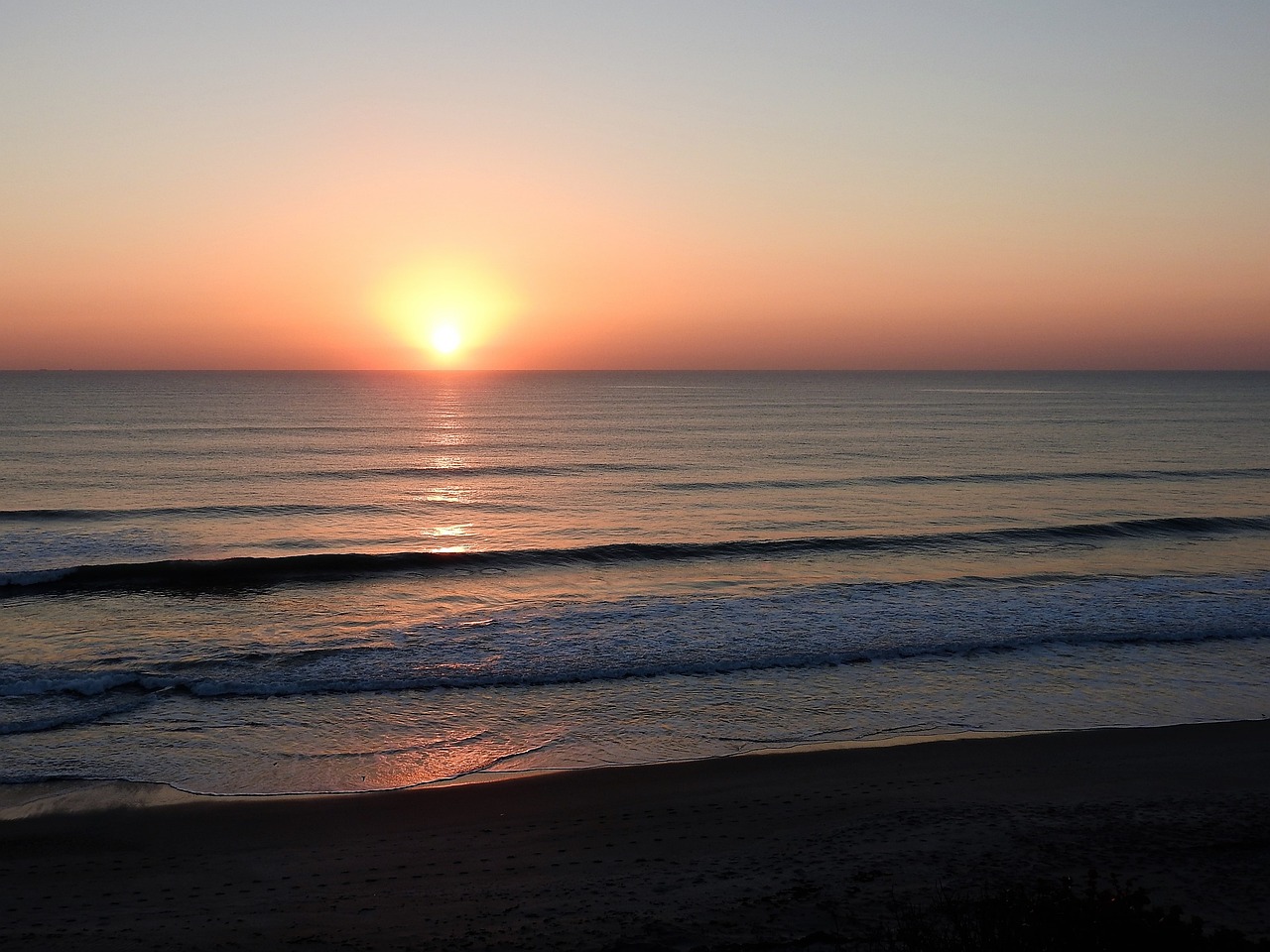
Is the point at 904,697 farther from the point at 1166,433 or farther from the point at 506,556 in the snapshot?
the point at 1166,433

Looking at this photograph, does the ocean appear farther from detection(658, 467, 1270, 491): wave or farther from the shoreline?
detection(658, 467, 1270, 491): wave

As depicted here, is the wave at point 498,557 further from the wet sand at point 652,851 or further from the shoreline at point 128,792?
the wet sand at point 652,851

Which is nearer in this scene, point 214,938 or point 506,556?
point 214,938

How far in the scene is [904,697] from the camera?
553 inches

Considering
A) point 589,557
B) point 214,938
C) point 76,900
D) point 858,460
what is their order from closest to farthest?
1. point 214,938
2. point 76,900
3. point 589,557
4. point 858,460

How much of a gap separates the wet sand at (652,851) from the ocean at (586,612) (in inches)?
45.3

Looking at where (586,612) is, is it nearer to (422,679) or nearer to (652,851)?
(422,679)

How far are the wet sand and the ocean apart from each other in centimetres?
115

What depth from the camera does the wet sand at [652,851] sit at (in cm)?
754

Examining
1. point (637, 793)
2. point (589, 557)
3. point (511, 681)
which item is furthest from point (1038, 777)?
point (589, 557)

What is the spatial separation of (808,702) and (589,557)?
1170 cm

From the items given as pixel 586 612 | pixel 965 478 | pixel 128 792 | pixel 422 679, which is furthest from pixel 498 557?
pixel 965 478

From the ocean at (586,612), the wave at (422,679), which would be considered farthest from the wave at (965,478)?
the wave at (422,679)

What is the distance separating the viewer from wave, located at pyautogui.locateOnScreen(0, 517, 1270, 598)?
22.0 meters
